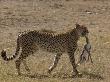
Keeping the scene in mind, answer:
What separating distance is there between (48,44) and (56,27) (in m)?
6.61

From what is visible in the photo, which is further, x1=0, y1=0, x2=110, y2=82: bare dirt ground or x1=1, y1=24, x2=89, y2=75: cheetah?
x1=1, y1=24, x2=89, y2=75: cheetah

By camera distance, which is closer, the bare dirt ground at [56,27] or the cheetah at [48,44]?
the bare dirt ground at [56,27]

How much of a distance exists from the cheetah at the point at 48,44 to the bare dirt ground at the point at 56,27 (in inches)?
10.1

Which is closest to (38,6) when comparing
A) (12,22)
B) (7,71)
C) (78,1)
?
(78,1)

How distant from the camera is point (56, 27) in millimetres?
18125

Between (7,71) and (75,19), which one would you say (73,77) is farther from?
(75,19)

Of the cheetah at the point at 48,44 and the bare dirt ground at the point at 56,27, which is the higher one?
the cheetah at the point at 48,44

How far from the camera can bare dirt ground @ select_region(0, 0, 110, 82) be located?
11.2m

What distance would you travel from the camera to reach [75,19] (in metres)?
19.8

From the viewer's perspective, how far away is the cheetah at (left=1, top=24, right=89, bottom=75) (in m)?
11.4

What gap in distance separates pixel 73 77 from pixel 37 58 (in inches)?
70.7

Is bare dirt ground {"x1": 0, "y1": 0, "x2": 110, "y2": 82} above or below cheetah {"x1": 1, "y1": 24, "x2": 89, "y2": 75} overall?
below

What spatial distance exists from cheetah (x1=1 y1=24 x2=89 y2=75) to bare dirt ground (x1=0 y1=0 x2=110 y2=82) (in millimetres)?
258

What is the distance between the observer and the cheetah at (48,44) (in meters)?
11.4
